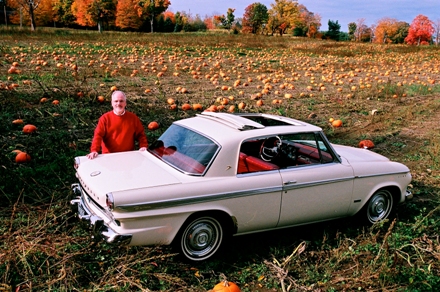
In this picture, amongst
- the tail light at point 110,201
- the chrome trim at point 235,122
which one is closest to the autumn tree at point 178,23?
the chrome trim at point 235,122

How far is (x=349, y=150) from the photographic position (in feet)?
17.7

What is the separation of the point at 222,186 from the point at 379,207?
2.27 m

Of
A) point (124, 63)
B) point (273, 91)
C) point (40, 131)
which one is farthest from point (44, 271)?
point (124, 63)

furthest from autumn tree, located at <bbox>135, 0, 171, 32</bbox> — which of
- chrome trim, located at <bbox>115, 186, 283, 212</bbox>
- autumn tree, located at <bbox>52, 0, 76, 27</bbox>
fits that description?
chrome trim, located at <bbox>115, 186, 283, 212</bbox>

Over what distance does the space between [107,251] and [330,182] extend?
2.34m

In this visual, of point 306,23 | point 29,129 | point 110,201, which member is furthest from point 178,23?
point 110,201

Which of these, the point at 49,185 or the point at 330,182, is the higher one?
the point at 330,182

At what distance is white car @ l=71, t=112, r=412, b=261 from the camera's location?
136 inches

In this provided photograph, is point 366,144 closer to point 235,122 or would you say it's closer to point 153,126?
point 153,126

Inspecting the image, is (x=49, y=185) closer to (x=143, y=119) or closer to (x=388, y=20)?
(x=143, y=119)

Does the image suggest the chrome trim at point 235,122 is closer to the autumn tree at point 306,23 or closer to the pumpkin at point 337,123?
the pumpkin at point 337,123

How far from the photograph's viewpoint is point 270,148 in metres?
4.44

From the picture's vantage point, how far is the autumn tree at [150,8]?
64.9 meters

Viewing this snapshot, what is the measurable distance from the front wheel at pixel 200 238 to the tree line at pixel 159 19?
180ft
